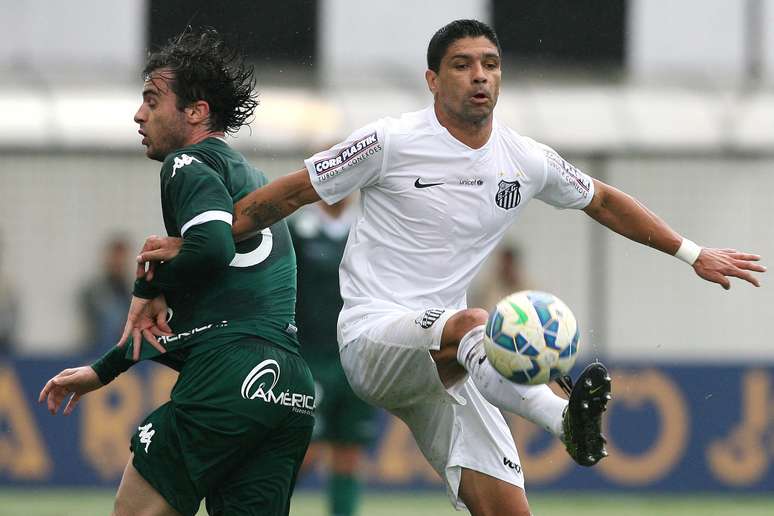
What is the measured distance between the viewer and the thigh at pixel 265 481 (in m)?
5.89

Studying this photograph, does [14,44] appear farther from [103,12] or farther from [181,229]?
[181,229]

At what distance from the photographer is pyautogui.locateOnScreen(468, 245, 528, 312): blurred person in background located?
46.3 feet

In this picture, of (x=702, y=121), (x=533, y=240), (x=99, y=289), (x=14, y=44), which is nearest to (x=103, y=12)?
(x=14, y=44)

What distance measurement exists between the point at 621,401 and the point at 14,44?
6553 millimetres

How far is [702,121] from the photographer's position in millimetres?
15922

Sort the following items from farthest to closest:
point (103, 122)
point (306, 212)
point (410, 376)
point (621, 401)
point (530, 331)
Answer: point (103, 122)
point (621, 401)
point (306, 212)
point (410, 376)
point (530, 331)

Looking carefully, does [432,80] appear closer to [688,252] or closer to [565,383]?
[688,252]

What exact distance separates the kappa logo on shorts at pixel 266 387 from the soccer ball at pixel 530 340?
743mm

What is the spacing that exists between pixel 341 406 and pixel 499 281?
4.05m

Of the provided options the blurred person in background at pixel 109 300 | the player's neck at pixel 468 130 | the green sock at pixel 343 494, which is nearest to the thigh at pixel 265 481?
the player's neck at pixel 468 130

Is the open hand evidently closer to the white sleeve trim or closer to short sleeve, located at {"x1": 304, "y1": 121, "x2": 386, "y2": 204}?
short sleeve, located at {"x1": 304, "y1": 121, "x2": 386, "y2": 204}

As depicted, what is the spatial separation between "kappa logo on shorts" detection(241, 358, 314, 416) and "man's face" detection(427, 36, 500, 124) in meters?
1.38

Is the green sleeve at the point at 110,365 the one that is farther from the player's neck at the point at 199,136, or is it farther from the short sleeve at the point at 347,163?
the short sleeve at the point at 347,163

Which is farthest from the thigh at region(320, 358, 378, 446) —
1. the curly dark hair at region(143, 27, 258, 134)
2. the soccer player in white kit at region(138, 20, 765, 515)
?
the curly dark hair at region(143, 27, 258, 134)
